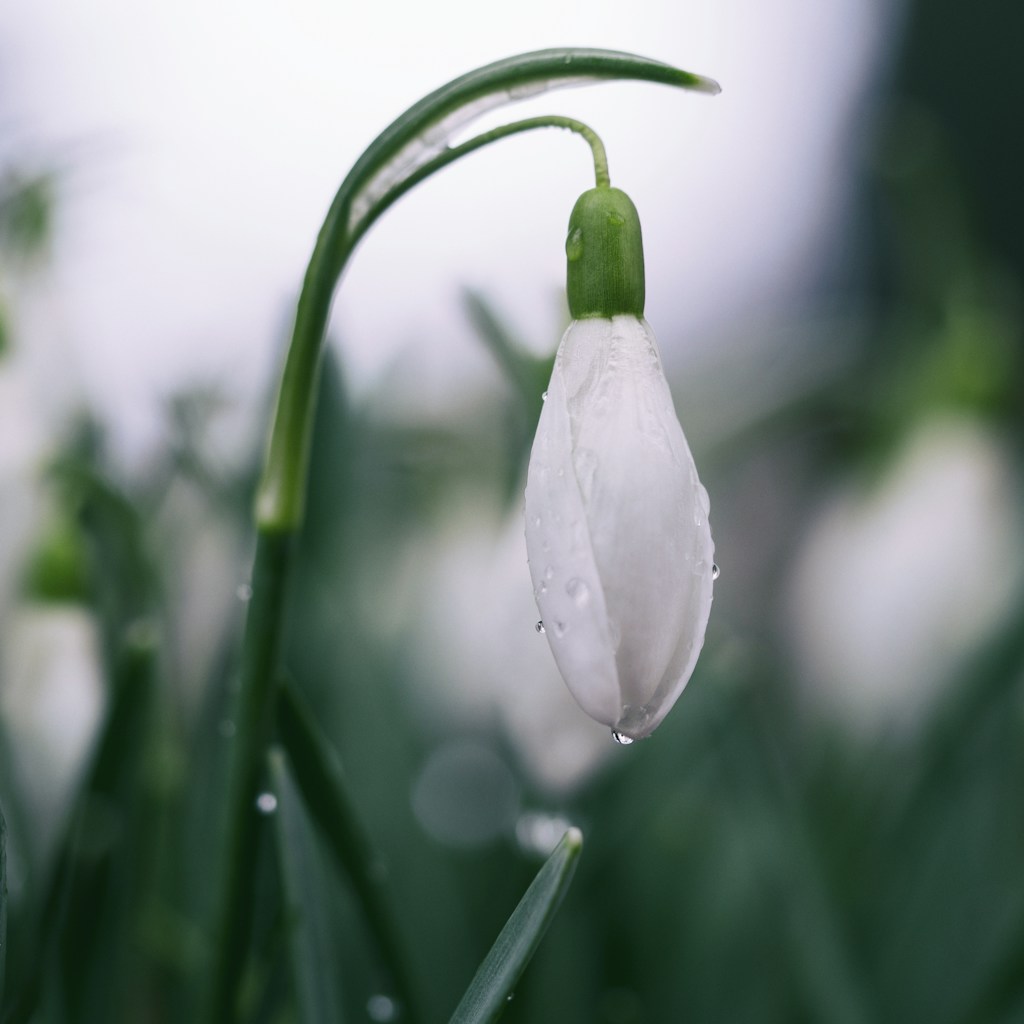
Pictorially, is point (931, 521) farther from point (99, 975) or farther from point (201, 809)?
point (99, 975)

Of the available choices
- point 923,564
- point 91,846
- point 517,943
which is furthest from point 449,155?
point 923,564

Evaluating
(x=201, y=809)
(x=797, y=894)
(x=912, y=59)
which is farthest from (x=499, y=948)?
(x=912, y=59)

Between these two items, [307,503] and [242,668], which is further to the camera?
[307,503]

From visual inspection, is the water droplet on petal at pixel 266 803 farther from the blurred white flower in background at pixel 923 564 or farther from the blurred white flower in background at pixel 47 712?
the blurred white flower in background at pixel 923 564

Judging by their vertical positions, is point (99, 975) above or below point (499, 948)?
below

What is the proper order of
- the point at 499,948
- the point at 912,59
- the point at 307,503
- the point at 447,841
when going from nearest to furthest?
the point at 499,948
the point at 307,503
the point at 447,841
the point at 912,59

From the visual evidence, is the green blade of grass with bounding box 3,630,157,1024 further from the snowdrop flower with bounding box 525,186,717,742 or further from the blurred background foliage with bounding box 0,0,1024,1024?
the snowdrop flower with bounding box 525,186,717,742

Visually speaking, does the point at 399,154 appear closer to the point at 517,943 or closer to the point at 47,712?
the point at 517,943

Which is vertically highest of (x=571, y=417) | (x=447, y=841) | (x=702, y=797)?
(x=571, y=417)
